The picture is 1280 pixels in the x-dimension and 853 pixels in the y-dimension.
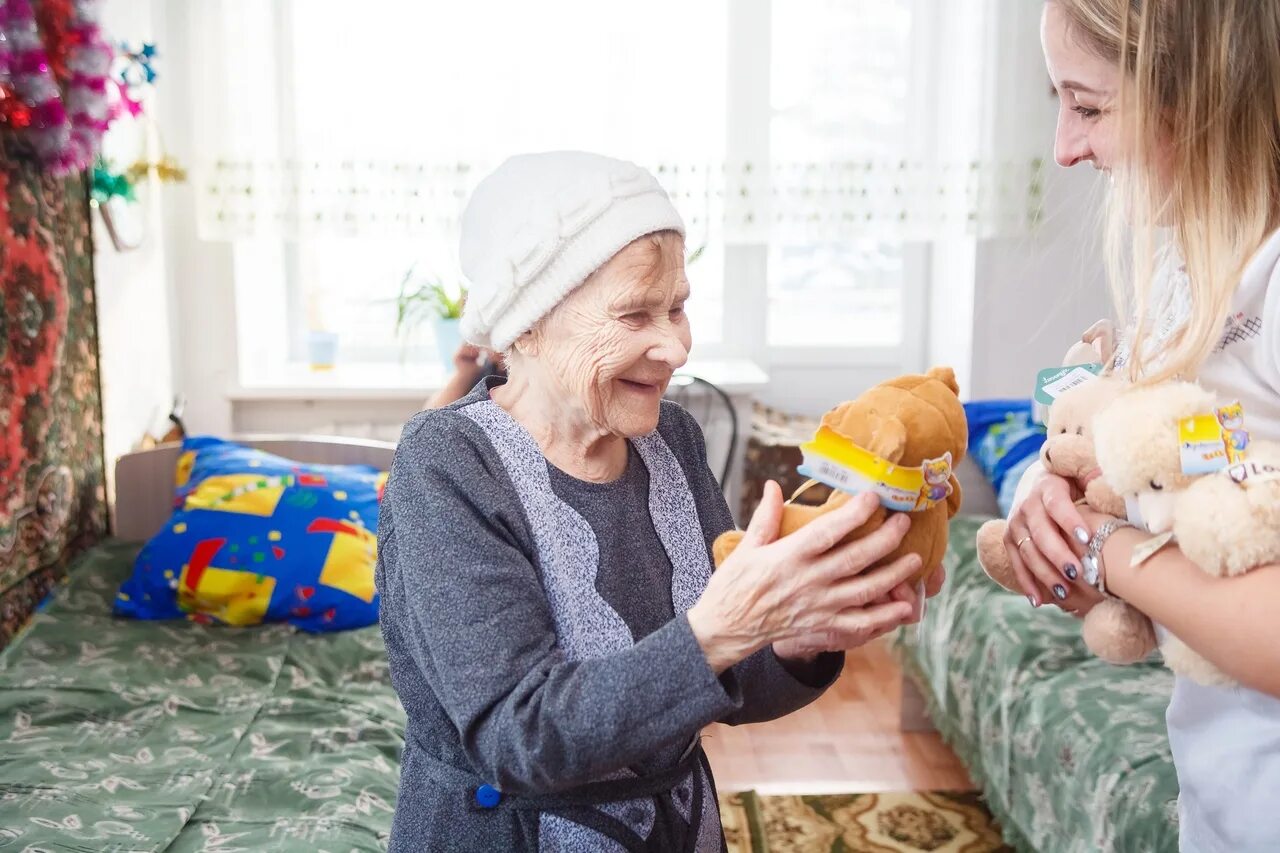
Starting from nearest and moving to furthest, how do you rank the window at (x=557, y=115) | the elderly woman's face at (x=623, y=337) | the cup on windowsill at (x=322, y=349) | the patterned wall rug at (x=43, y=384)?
the elderly woman's face at (x=623, y=337)
the patterned wall rug at (x=43, y=384)
the window at (x=557, y=115)
the cup on windowsill at (x=322, y=349)

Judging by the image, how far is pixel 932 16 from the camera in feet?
11.8

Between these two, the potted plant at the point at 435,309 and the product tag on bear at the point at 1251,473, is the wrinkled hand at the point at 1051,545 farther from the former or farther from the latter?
the potted plant at the point at 435,309

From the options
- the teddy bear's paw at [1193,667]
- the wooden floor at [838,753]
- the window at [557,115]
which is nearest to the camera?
the teddy bear's paw at [1193,667]

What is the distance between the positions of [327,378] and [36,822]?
2022 millimetres

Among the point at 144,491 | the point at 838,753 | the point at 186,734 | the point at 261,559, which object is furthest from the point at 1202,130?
the point at 144,491

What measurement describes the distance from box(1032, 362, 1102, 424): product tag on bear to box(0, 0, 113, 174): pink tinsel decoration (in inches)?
75.8

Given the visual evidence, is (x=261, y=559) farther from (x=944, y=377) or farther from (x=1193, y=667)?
(x=1193, y=667)

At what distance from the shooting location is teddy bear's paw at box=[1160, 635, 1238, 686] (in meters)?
0.99

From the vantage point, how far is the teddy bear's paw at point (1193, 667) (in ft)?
3.24

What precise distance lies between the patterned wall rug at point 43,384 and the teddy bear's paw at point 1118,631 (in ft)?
6.60

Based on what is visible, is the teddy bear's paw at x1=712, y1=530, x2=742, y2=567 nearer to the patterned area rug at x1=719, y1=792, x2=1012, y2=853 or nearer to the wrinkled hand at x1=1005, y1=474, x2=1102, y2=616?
the wrinkled hand at x1=1005, y1=474, x2=1102, y2=616

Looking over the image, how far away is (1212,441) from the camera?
916mm

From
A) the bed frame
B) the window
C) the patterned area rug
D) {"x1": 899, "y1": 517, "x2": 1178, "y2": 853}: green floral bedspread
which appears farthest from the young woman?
the window

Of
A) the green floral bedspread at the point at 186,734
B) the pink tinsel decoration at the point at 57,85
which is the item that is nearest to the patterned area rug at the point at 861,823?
the green floral bedspread at the point at 186,734
